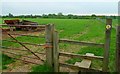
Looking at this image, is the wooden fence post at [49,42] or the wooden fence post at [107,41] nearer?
the wooden fence post at [107,41]

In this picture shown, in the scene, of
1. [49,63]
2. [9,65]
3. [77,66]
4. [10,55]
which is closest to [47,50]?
[49,63]

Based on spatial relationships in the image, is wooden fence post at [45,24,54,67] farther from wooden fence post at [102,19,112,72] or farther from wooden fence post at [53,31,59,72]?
wooden fence post at [102,19,112,72]

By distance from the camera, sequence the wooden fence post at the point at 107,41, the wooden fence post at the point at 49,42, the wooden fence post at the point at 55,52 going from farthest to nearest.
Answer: the wooden fence post at the point at 49,42
the wooden fence post at the point at 55,52
the wooden fence post at the point at 107,41

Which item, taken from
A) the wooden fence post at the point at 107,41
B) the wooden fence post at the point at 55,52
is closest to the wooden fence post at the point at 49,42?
the wooden fence post at the point at 55,52

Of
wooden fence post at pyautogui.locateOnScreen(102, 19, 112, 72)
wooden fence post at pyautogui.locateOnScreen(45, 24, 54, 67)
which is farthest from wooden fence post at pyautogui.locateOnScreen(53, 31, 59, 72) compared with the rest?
wooden fence post at pyautogui.locateOnScreen(102, 19, 112, 72)

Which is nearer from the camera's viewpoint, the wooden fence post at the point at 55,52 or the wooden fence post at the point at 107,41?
the wooden fence post at the point at 107,41

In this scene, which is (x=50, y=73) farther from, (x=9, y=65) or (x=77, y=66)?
(x=9, y=65)

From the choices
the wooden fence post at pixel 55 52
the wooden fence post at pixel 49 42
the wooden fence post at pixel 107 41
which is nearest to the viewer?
the wooden fence post at pixel 107 41

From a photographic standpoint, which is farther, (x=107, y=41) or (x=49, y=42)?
A: (x=49, y=42)

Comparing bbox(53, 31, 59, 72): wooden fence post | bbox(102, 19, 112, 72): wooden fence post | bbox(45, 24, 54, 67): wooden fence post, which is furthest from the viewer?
bbox(45, 24, 54, 67): wooden fence post

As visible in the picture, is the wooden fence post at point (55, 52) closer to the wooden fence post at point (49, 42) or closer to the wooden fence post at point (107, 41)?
the wooden fence post at point (49, 42)

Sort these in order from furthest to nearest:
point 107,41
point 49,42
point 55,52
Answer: point 49,42 → point 55,52 → point 107,41

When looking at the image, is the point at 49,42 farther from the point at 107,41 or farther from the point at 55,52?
the point at 107,41

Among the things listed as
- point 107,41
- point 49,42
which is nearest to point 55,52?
point 49,42
